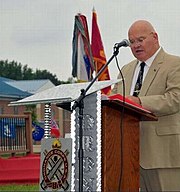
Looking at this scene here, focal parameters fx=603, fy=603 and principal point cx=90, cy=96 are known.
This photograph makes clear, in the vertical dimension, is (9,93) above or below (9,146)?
above

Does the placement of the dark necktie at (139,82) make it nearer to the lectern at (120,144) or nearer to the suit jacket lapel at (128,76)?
the suit jacket lapel at (128,76)

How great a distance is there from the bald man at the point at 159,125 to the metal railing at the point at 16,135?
859 centimetres

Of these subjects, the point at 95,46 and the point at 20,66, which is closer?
the point at 95,46

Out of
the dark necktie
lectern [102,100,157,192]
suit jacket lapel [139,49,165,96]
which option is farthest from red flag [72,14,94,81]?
lectern [102,100,157,192]

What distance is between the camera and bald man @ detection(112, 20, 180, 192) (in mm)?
4371

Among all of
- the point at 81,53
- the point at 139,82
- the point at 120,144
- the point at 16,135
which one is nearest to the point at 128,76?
the point at 139,82

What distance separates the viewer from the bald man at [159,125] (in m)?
4.37

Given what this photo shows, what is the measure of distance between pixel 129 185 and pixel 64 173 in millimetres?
507

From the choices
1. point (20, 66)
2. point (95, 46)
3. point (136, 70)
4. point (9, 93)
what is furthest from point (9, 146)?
point (20, 66)

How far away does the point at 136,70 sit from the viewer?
4.69 meters

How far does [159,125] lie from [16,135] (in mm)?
9103

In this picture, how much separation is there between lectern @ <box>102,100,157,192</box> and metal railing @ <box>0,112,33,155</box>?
891cm

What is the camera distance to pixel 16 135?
13242 mm

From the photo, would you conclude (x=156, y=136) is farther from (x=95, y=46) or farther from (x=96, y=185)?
A: (x=95, y=46)
